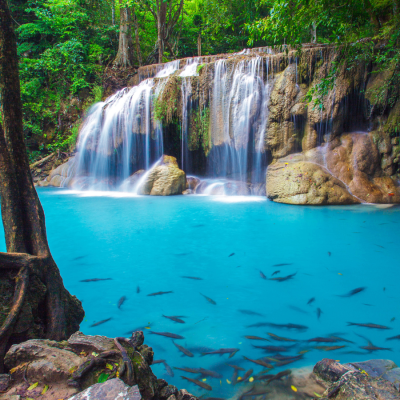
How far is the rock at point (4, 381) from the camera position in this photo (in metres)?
1.46

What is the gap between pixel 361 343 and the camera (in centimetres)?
260

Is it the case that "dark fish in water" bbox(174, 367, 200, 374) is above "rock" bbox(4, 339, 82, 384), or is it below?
below

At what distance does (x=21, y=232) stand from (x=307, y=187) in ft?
28.1

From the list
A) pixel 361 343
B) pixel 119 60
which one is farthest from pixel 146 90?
pixel 361 343

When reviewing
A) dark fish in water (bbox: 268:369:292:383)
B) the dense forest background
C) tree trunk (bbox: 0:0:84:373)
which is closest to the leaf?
tree trunk (bbox: 0:0:84:373)

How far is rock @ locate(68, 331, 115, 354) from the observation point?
66.2 inches

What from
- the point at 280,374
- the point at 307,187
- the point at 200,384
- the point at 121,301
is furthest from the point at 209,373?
the point at 307,187

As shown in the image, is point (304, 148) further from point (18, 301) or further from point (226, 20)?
point (226, 20)

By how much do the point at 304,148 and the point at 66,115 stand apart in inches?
581

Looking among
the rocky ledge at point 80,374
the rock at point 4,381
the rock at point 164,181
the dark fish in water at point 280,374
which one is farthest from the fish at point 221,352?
the rock at point 164,181

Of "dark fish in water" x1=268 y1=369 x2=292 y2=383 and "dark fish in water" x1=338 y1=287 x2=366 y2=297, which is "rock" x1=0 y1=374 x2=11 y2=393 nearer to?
"dark fish in water" x1=268 y1=369 x2=292 y2=383

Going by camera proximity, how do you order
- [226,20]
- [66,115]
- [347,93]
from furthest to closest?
[226,20]
[66,115]
[347,93]

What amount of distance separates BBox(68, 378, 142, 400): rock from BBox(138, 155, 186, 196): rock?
10.4 metres

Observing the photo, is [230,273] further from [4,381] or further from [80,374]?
[4,381]
